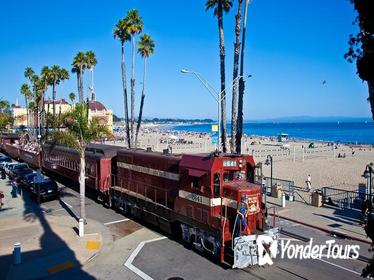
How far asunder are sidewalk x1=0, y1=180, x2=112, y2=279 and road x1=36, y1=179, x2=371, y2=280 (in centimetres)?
82

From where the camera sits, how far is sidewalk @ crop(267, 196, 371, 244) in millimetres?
19059

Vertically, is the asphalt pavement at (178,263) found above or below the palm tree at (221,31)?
below

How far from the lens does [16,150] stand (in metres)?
54.7

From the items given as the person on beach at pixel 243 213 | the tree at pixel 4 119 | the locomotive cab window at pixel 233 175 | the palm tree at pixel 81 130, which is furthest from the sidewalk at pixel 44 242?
the tree at pixel 4 119

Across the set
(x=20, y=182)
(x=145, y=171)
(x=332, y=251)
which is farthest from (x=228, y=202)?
(x=20, y=182)

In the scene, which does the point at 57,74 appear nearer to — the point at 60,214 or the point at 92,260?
the point at 60,214

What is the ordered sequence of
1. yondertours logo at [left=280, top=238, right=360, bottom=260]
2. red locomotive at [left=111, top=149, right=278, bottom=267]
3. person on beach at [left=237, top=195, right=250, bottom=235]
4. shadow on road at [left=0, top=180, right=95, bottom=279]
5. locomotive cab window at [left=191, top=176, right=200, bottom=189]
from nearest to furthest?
shadow on road at [left=0, top=180, right=95, bottom=279]
person on beach at [left=237, top=195, right=250, bottom=235]
red locomotive at [left=111, top=149, right=278, bottom=267]
locomotive cab window at [left=191, top=176, right=200, bottom=189]
yondertours logo at [left=280, top=238, right=360, bottom=260]

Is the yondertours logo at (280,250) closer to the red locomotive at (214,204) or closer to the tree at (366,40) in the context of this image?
the red locomotive at (214,204)

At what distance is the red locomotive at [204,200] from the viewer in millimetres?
14117

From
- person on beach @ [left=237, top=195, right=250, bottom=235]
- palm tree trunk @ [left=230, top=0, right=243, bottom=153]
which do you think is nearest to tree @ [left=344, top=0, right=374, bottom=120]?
person on beach @ [left=237, top=195, right=250, bottom=235]

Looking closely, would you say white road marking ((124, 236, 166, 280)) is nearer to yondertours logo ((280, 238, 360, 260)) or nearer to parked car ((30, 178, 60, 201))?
yondertours logo ((280, 238, 360, 260))

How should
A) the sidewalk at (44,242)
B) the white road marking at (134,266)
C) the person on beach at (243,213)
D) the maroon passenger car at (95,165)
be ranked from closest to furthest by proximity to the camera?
the white road marking at (134,266) < the person on beach at (243,213) < the sidewalk at (44,242) < the maroon passenger car at (95,165)

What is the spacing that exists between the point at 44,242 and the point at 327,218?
15.7 metres

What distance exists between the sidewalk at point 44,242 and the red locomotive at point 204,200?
9.77 ft
